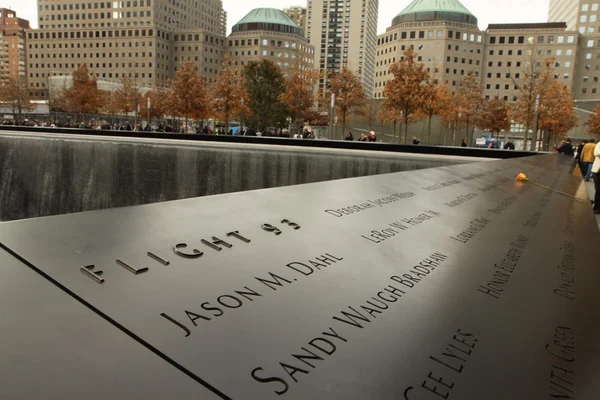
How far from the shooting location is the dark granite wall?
1007 cm

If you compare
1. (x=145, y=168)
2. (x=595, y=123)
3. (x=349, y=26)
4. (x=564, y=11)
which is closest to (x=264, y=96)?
(x=595, y=123)

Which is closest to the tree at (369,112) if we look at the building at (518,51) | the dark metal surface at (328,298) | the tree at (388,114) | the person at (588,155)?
the tree at (388,114)

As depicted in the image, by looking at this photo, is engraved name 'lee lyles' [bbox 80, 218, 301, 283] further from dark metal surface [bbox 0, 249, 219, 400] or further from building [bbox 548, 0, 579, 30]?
building [bbox 548, 0, 579, 30]

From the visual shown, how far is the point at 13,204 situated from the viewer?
1237cm

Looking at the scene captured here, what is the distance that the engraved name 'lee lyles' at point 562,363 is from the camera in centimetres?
108

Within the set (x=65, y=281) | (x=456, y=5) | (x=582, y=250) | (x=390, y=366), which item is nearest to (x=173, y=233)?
(x=65, y=281)

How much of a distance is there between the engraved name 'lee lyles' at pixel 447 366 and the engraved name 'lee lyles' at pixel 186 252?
0.79 m

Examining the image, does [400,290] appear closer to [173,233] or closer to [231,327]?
[231,327]

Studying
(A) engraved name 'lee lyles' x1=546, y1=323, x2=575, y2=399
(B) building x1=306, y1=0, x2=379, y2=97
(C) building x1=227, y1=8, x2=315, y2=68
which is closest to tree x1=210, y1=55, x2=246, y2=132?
(A) engraved name 'lee lyles' x1=546, y1=323, x2=575, y2=399

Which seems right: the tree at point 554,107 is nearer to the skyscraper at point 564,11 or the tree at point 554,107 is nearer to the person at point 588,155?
the person at point 588,155

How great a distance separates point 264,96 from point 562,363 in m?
43.3

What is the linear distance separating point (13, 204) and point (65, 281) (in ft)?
43.5

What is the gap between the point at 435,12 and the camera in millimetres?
98375

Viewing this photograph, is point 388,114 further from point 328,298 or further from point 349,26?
point 349,26
